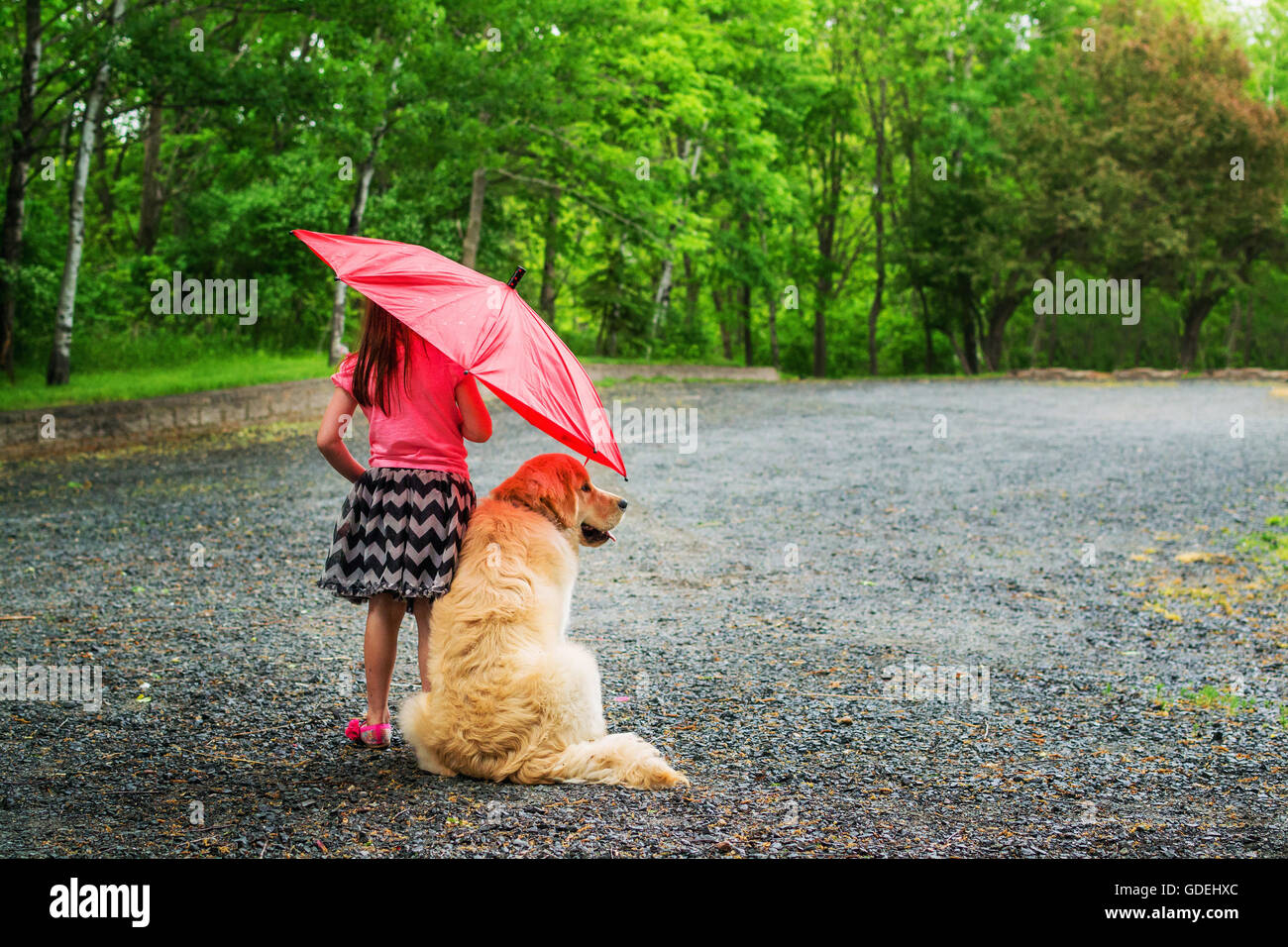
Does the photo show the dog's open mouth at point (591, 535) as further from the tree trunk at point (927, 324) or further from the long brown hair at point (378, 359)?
the tree trunk at point (927, 324)

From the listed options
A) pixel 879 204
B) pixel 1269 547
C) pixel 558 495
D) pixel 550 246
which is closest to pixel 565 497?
pixel 558 495

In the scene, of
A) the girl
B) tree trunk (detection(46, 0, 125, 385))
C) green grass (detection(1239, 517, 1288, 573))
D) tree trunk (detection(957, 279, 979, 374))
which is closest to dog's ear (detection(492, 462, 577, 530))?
the girl

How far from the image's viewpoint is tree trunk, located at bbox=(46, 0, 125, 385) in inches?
597

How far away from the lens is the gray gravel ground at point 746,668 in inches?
140

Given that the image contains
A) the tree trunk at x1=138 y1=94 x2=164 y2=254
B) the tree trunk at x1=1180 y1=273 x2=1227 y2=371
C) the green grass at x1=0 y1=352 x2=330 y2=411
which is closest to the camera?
the green grass at x1=0 y1=352 x2=330 y2=411

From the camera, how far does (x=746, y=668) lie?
18.2ft

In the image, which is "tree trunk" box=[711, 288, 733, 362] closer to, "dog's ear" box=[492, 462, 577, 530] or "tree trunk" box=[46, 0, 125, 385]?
"tree trunk" box=[46, 0, 125, 385]

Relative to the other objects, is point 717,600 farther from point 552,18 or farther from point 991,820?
point 552,18

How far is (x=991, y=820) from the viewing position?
3.63m

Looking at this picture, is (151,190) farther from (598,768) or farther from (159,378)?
(598,768)

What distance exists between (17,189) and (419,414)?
14.1 m

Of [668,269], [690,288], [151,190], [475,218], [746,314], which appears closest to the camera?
[475,218]

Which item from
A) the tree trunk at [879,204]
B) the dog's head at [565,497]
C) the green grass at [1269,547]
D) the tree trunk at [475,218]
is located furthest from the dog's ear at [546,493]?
the tree trunk at [879,204]

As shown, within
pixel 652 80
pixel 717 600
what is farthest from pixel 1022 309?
pixel 717 600
